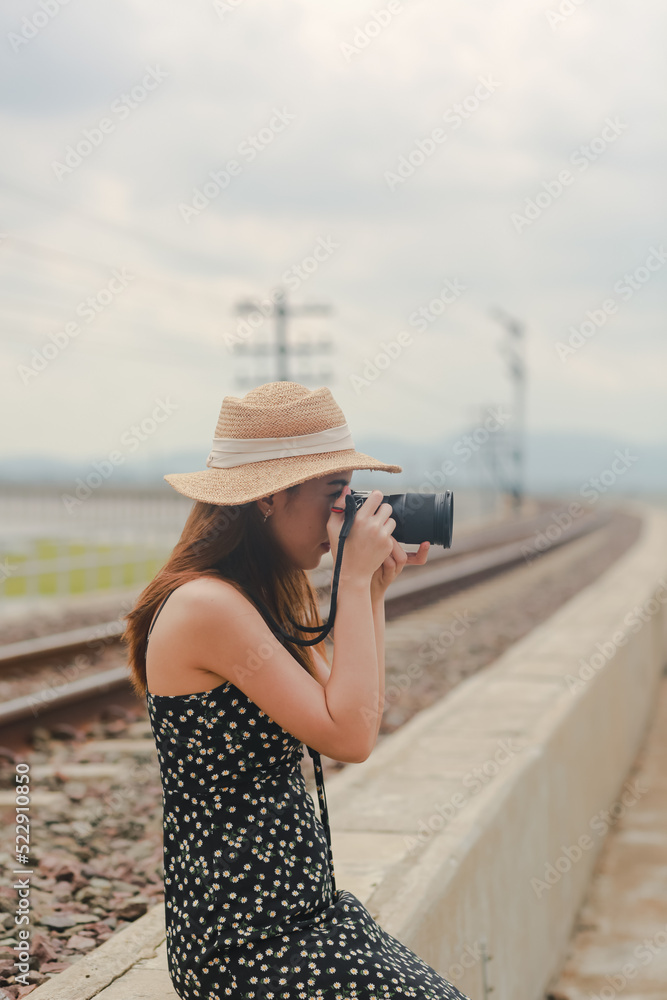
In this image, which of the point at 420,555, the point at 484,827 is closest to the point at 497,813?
the point at 484,827

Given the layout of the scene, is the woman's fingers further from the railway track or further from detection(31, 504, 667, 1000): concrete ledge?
the railway track

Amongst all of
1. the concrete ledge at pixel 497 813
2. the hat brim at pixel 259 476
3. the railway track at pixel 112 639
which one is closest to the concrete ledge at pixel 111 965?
the concrete ledge at pixel 497 813

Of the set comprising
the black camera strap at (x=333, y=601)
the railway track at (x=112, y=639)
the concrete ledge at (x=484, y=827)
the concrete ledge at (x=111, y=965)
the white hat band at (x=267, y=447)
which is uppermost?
the white hat band at (x=267, y=447)

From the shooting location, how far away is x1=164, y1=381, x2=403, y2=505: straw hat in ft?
6.18

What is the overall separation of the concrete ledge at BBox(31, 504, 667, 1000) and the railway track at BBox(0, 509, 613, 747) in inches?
31.6

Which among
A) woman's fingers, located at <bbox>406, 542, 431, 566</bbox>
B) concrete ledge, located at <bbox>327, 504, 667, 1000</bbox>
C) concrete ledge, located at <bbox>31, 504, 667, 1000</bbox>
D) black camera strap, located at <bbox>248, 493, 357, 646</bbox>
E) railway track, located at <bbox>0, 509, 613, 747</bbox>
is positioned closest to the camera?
black camera strap, located at <bbox>248, 493, 357, 646</bbox>

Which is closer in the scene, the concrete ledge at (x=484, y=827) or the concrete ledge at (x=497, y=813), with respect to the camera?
the concrete ledge at (x=484, y=827)

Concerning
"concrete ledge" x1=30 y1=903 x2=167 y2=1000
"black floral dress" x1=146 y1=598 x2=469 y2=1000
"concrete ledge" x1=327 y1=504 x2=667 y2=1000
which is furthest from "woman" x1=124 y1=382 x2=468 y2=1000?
"concrete ledge" x1=327 y1=504 x2=667 y2=1000

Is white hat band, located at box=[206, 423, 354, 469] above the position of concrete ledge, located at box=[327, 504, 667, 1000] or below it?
above

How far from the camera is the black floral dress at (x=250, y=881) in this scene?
1659 millimetres

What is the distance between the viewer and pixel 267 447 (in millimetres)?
1933

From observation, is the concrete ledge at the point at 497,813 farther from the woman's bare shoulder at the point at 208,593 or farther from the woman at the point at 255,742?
the woman's bare shoulder at the point at 208,593

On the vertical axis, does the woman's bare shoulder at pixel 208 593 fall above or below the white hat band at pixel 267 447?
below

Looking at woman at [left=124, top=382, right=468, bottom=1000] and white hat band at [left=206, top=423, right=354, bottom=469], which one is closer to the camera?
woman at [left=124, top=382, right=468, bottom=1000]
